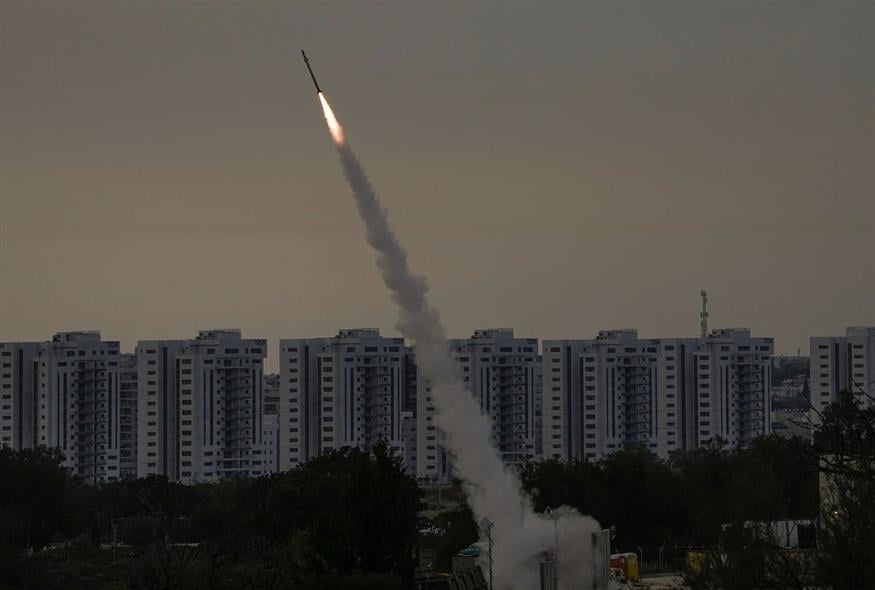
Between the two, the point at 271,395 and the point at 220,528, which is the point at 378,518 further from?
the point at 271,395

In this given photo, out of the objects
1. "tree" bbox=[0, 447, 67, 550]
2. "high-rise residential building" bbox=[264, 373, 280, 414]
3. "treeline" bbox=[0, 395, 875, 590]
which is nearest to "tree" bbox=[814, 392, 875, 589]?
"treeline" bbox=[0, 395, 875, 590]

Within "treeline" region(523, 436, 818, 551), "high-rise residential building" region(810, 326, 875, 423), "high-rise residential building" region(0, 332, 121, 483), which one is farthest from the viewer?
"high-rise residential building" region(810, 326, 875, 423)

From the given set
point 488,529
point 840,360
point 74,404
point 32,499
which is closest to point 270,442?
point 74,404

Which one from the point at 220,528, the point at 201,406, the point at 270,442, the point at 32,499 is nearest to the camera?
the point at 220,528

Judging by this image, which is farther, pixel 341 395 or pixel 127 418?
pixel 127 418

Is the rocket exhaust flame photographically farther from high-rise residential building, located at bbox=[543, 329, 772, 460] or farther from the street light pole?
high-rise residential building, located at bbox=[543, 329, 772, 460]

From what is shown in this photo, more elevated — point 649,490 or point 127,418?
point 127,418
